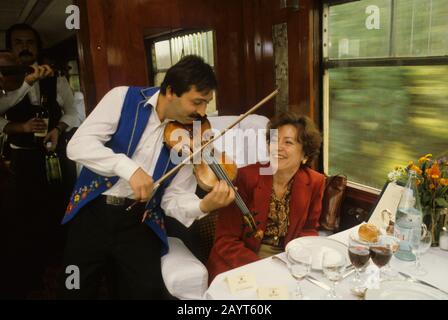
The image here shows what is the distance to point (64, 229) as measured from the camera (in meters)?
3.55

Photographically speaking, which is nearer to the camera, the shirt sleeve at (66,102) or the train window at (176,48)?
the train window at (176,48)

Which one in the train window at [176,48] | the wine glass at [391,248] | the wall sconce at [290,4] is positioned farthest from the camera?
the train window at [176,48]

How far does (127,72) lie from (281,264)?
201 cm

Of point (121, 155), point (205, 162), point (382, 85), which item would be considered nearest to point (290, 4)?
point (382, 85)

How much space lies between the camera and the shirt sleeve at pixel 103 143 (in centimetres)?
172

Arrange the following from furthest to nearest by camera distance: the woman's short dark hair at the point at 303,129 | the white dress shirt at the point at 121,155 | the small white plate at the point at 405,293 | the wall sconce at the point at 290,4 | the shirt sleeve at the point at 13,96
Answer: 1. the shirt sleeve at the point at 13,96
2. the wall sconce at the point at 290,4
3. the woman's short dark hair at the point at 303,129
4. the white dress shirt at the point at 121,155
5. the small white plate at the point at 405,293

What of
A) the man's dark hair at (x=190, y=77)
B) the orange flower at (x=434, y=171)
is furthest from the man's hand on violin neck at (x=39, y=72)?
the orange flower at (x=434, y=171)

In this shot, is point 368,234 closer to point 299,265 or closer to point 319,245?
point 319,245

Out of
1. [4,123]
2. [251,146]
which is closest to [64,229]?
[4,123]

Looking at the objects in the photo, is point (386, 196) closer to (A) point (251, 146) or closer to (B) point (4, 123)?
(A) point (251, 146)

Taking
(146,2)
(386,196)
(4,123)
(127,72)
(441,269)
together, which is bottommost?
(441,269)

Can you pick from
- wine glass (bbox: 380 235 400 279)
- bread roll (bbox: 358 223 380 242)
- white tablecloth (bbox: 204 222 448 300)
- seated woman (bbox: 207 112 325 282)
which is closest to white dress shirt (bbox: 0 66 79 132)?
seated woman (bbox: 207 112 325 282)

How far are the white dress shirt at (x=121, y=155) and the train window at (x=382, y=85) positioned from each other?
1199mm

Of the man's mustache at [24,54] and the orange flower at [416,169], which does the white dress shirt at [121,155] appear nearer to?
the orange flower at [416,169]
